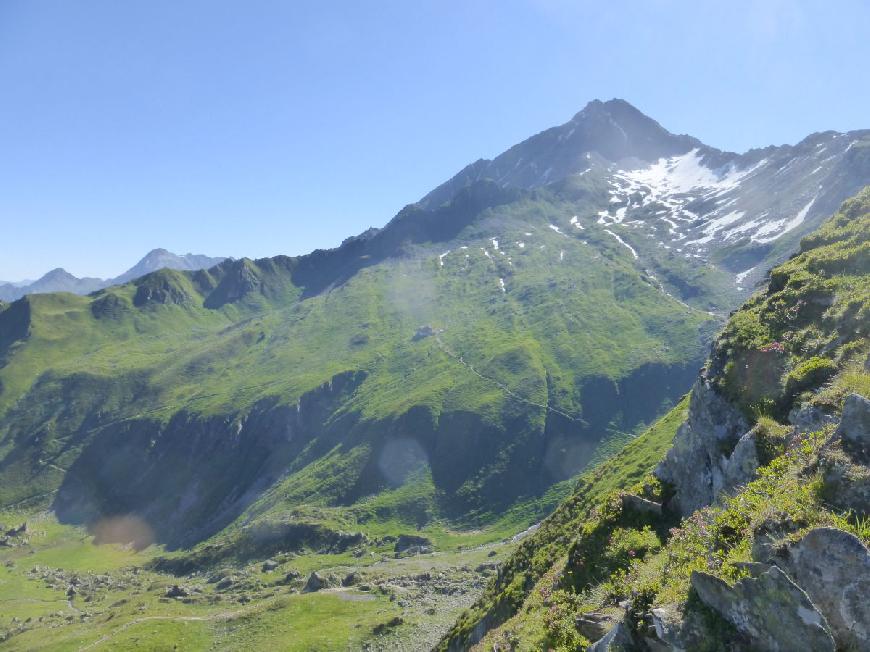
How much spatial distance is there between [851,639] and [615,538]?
1301cm

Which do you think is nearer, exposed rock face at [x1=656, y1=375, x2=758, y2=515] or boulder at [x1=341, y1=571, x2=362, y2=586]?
exposed rock face at [x1=656, y1=375, x2=758, y2=515]

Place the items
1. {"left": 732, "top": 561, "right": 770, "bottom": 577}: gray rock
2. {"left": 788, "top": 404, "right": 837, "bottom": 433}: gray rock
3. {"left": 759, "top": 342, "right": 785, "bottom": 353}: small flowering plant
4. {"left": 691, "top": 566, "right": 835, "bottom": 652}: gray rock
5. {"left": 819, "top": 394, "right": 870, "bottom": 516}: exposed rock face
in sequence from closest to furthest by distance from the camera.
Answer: {"left": 691, "top": 566, "right": 835, "bottom": 652}: gray rock → {"left": 732, "top": 561, "right": 770, "bottom": 577}: gray rock → {"left": 819, "top": 394, "right": 870, "bottom": 516}: exposed rock face → {"left": 788, "top": 404, "right": 837, "bottom": 433}: gray rock → {"left": 759, "top": 342, "right": 785, "bottom": 353}: small flowering plant

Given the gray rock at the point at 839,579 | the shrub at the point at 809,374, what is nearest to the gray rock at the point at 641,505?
the shrub at the point at 809,374

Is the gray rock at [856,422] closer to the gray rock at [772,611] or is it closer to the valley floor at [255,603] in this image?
the gray rock at [772,611]

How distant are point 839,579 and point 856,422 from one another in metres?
4.67

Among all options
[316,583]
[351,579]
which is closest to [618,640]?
[316,583]

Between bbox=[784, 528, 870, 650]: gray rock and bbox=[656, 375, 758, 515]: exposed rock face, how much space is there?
374 inches

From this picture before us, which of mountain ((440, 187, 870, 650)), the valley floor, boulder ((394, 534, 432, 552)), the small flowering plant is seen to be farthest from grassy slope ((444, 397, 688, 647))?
boulder ((394, 534, 432, 552))

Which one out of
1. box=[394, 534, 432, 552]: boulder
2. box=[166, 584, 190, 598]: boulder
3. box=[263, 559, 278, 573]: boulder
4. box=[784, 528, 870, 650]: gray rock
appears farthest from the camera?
box=[394, 534, 432, 552]: boulder

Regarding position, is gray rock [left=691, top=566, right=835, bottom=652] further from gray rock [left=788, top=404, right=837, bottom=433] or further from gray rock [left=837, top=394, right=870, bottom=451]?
gray rock [left=788, top=404, right=837, bottom=433]

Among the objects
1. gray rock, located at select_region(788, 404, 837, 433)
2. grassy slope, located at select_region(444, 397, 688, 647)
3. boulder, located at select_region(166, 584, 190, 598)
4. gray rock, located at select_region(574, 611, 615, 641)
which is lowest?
boulder, located at select_region(166, 584, 190, 598)

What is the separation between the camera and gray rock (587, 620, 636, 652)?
1401cm

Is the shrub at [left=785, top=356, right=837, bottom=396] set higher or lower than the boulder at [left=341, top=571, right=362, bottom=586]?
higher

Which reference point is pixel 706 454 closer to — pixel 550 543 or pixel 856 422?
pixel 856 422
